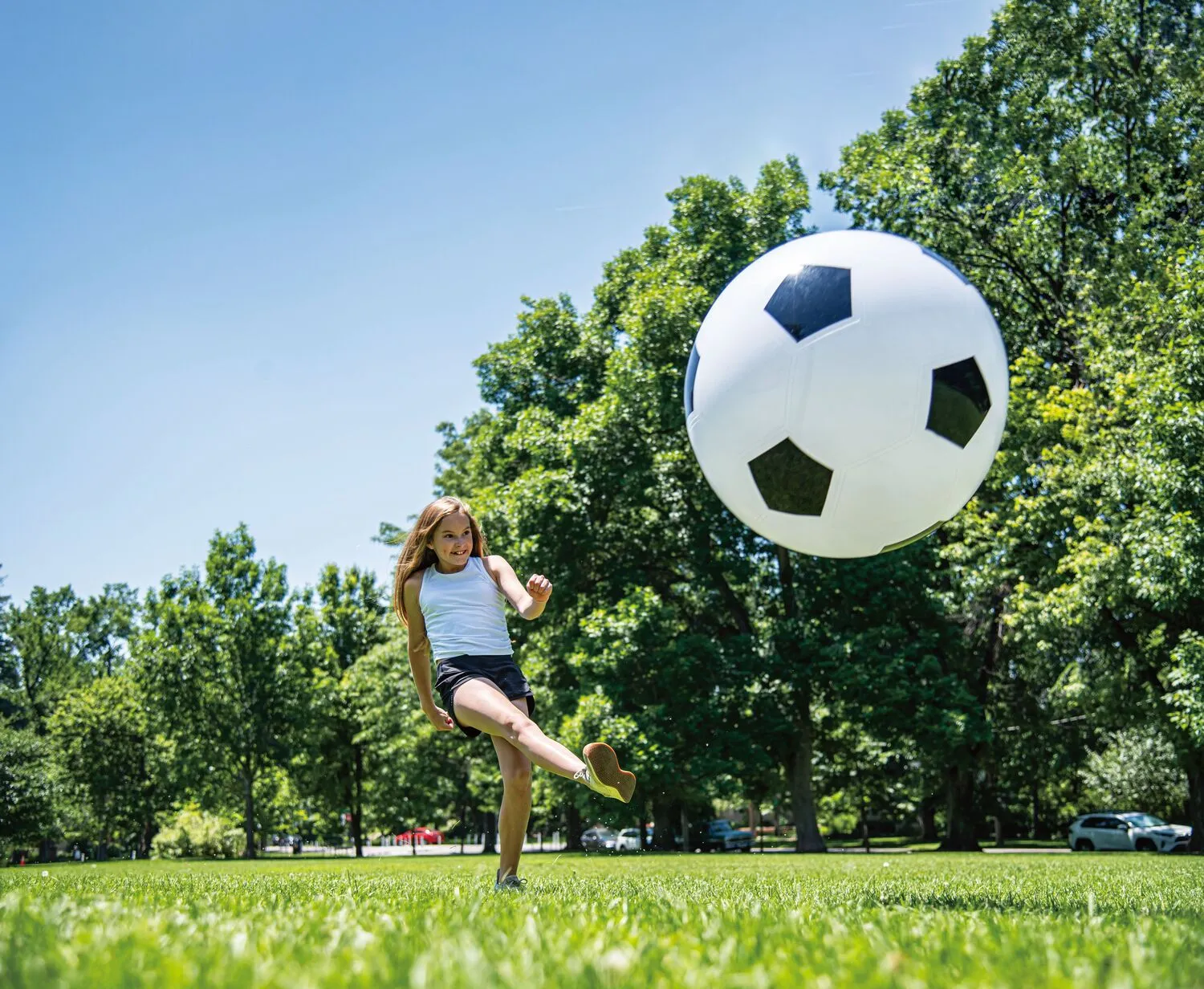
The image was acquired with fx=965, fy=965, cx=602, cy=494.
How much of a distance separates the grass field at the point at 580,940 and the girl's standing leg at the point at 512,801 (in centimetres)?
46

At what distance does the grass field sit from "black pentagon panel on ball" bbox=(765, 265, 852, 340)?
2.73 meters

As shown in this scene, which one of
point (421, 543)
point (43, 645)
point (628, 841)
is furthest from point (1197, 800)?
point (43, 645)

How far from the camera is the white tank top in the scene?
17.3ft

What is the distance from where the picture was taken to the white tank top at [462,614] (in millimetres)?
5266

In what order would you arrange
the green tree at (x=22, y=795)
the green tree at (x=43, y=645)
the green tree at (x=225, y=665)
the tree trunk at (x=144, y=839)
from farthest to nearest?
the green tree at (x=43, y=645) < the tree trunk at (x=144, y=839) < the green tree at (x=225, y=665) < the green tree at (x=22, y=795)

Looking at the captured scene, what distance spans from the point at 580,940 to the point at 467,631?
2595mm

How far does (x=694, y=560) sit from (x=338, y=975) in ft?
65.8

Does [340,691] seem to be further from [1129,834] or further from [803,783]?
[1129,834]

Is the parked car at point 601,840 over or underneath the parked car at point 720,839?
underneath

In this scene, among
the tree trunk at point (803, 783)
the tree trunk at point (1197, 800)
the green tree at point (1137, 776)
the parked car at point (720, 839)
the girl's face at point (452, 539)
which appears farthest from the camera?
the parked car at point (720, 839)

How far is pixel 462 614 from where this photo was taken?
530cm

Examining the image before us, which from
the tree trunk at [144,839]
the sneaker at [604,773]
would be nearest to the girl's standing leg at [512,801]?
the sneaker at [604,773]

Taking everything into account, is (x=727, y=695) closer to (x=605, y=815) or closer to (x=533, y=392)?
(x=605, y=815)

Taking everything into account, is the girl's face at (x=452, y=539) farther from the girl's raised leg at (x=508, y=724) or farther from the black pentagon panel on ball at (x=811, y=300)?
the black pentagon panel on ball at (x=811, y=300)
